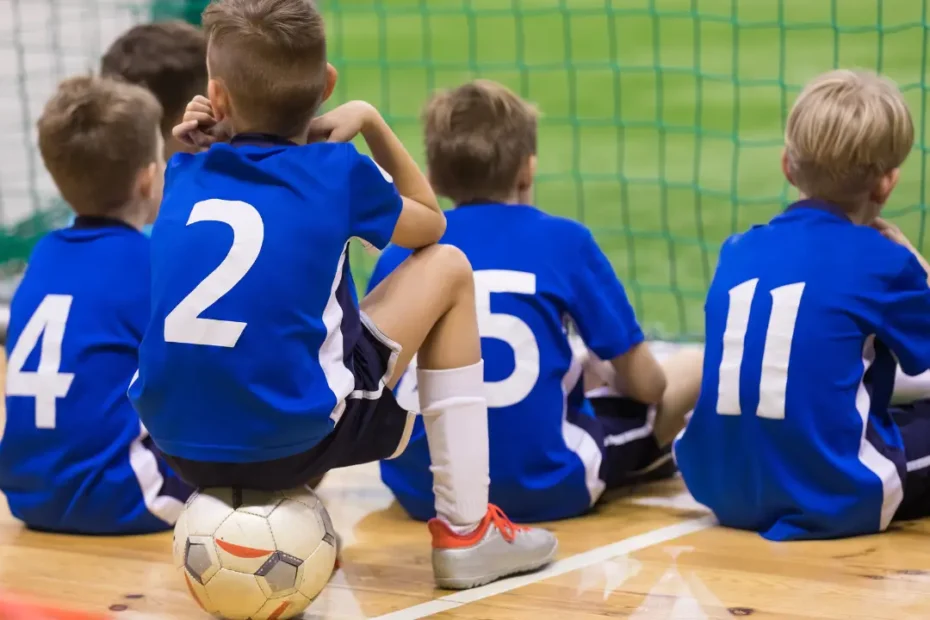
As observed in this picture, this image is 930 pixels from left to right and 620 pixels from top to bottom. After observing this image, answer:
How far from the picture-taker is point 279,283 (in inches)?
77.7

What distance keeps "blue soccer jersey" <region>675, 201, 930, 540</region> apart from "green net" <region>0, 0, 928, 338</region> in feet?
4.37

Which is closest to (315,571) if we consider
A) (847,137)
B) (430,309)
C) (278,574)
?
(278,574)

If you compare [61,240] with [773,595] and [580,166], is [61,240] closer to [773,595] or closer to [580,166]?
[773,595]

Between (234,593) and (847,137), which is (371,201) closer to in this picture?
(234,593)

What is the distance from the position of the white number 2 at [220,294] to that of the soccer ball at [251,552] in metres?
0.23

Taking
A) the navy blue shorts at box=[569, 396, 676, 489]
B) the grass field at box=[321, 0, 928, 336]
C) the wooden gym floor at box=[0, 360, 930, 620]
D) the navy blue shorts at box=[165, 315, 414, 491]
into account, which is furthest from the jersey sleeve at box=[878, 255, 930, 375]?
the grass field at box=[321, 0, 928, 336]

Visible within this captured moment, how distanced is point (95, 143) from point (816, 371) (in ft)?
4.57

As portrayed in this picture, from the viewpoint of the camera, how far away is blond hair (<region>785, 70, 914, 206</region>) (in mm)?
2463

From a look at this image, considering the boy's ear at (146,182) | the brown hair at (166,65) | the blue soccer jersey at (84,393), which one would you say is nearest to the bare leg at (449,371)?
the blue soccer jersey at (84,393)

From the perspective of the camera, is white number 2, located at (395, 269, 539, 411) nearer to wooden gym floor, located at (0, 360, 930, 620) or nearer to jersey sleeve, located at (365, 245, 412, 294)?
jersey sleeve, located at (365, 245, 412, 294)

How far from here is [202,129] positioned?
2.15m

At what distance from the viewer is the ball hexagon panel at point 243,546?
6.48ft

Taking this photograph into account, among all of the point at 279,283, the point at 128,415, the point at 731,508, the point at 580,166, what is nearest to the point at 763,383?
the point at 731,508

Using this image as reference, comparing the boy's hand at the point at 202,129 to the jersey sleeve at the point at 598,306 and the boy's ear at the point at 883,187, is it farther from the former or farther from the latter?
the boy's ear at the point at 883,187
